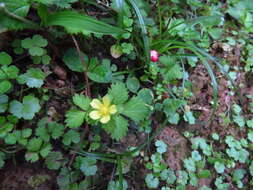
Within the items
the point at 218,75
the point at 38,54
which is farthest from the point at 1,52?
the point at 218,75

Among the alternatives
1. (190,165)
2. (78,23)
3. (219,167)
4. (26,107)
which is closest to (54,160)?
(26,107)

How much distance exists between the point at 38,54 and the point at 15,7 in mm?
252

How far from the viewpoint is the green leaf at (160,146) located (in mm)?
1539

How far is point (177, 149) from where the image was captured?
5.27 feet

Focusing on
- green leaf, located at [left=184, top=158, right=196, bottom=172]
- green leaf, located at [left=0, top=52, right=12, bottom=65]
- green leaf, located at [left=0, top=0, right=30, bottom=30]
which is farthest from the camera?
green leaf, located at [left=184, top=158, right=196, bottom=172]

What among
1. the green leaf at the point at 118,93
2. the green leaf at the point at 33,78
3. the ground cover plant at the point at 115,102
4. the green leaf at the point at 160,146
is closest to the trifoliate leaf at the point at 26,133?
the ground cover plant at the point at 115,102

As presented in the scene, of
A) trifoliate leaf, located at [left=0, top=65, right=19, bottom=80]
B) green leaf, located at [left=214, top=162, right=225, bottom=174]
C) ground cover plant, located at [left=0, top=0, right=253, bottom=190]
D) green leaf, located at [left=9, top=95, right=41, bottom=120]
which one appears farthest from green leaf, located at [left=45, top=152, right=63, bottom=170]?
green leaf, located at [left=214, top=162, right=225, bottom=174]

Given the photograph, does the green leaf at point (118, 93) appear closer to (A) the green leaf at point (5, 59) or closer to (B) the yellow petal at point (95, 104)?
(B) the yellow petal at point (95, 104)

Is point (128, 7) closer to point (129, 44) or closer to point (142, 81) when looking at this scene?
point (129, 44)

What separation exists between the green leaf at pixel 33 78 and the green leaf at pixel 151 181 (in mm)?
790

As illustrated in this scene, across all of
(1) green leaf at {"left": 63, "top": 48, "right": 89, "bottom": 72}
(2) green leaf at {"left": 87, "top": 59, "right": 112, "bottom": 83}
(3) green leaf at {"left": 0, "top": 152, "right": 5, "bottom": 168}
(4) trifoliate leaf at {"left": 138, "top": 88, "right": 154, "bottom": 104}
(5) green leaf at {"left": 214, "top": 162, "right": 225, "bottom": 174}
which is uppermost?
(1) green leaf at {"left": 63, "top": 48, "right": 89, "bottom": 72}

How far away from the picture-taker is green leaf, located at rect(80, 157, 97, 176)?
1327 millimetres

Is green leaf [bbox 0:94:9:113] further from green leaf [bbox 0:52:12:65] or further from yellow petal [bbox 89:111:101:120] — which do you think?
yellow petal [bbox 89:111:101:120]

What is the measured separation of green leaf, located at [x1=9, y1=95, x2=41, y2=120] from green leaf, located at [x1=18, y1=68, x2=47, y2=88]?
0.07m
